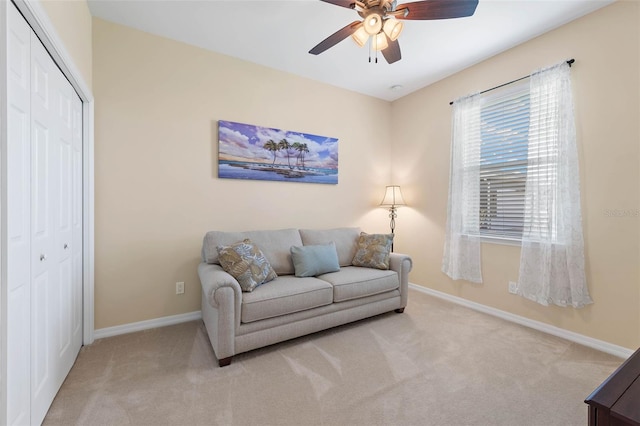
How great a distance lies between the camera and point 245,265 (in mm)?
2289

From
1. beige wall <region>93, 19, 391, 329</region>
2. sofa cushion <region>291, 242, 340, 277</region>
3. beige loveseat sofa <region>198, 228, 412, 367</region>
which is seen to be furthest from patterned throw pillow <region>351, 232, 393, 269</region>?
beige wall <region>93, 19, 391, 329</region>

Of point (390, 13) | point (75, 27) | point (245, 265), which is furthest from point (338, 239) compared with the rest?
point (75, 27)

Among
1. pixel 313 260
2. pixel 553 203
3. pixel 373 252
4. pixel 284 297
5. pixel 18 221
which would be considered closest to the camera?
pixel 18 221

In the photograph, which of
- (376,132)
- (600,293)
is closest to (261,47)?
(376,132)

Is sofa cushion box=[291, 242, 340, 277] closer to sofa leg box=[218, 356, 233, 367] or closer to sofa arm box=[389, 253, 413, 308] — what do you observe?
sofa arm box=[389, 253, 413, 308]

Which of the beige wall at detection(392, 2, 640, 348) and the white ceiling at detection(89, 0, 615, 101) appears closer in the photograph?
the beige wall at detection(392, 2, 640, 348)

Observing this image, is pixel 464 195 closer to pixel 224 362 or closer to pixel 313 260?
pixel 313 260

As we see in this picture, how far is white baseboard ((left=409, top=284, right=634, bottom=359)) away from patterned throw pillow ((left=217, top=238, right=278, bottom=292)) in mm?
2324

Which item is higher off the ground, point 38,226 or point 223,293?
point 38,226

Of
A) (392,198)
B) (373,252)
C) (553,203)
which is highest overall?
(392,198)

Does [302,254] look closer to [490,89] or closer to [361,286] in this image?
→ [361,286]

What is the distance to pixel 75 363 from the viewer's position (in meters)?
2.03

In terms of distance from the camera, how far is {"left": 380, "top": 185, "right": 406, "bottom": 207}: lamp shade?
156 inches

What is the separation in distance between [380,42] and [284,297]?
2.09m
